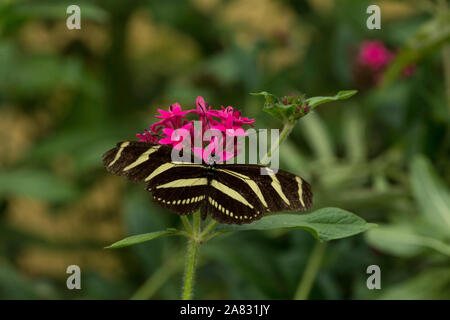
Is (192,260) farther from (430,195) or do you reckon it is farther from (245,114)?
(245,114)

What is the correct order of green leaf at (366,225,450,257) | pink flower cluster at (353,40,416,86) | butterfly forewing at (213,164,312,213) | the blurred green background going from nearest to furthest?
butterfly forewing at (213,164,312,213) → green leaf at (366,225,450,257) → the blurred green background → pink flower cluster at (353,40,416,86)

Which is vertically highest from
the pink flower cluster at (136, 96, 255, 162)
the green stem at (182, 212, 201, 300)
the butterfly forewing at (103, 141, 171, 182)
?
the pink flower cluster at (136, 96, 255, 162)

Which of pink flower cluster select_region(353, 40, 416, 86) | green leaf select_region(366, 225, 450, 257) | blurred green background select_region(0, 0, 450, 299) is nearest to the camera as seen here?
green leaf select_region(366, 225, 450, 257)

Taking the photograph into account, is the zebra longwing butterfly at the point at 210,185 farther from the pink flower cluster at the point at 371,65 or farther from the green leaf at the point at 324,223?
the pink flower cluster at the point at 371,65

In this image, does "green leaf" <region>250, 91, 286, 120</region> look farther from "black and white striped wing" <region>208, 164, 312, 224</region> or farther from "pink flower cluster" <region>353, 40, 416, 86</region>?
"pink flower cluster" <region>353, 40, 416, 86</region>

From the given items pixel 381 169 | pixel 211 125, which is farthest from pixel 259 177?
pixel 381 169

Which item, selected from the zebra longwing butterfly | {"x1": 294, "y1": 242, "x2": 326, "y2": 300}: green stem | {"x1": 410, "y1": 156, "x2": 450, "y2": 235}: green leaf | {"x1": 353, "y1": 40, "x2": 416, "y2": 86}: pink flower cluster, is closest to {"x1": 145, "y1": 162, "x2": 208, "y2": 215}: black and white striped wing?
the zebra longwing butterfly

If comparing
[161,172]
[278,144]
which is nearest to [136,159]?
[161,172]

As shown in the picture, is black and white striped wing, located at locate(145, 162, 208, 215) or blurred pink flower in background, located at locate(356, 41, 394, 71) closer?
black and white striped wing, located at locate(145, 162, 208, 215)
